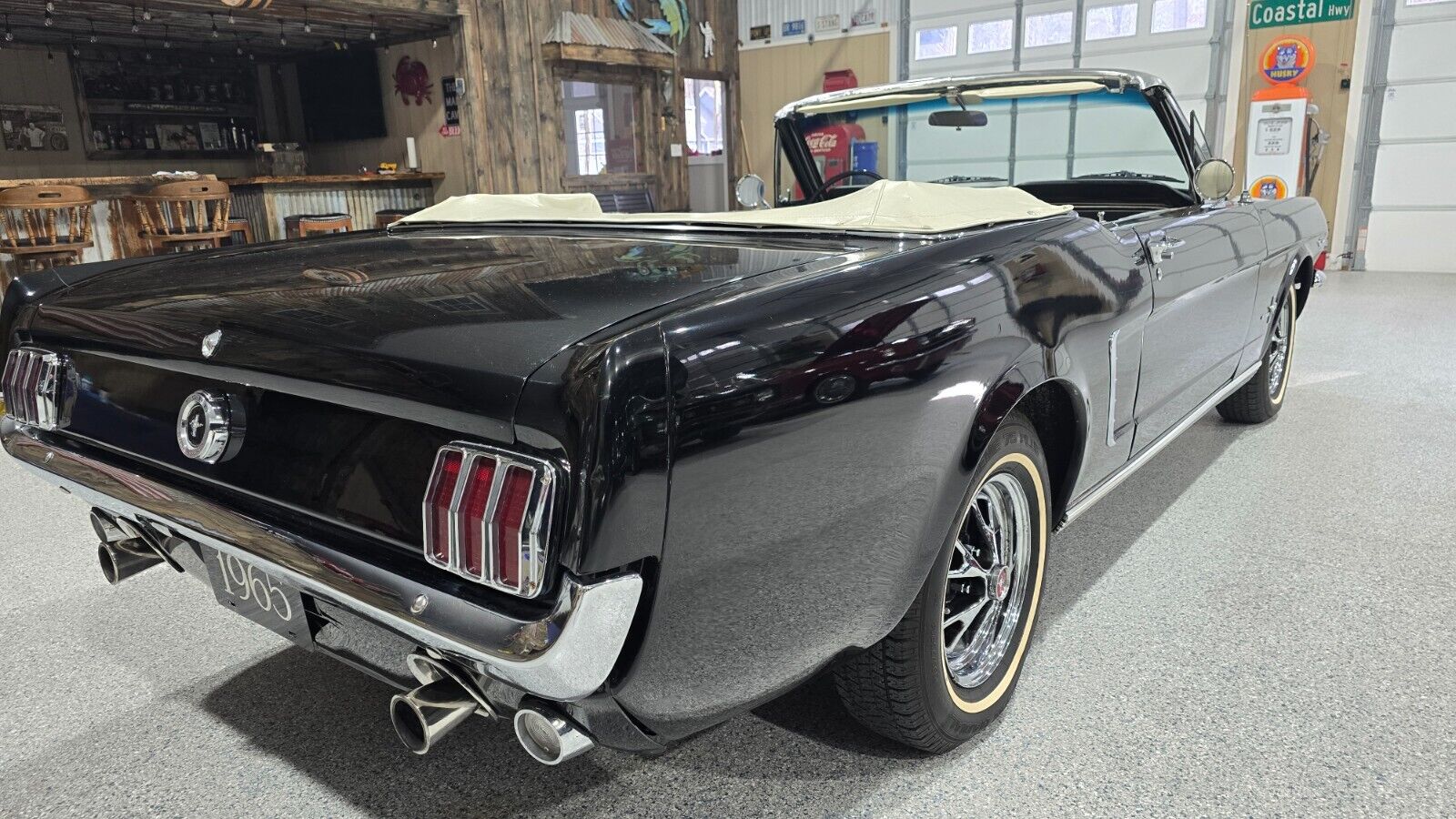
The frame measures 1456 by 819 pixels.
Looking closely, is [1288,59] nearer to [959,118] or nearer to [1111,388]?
[959,118]

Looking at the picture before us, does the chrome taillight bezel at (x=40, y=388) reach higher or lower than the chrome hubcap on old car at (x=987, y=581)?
higher

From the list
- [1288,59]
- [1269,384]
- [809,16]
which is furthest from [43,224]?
[1288,59]

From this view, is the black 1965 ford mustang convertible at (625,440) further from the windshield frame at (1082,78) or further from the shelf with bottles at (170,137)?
the shelf with bottles at (170,137)

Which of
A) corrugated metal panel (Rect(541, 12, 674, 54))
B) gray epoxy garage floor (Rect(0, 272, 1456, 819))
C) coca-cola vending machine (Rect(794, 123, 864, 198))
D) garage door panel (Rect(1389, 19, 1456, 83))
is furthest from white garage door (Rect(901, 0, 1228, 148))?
gray epoxy garage floor (Rect(0, 272, 1456, 819))

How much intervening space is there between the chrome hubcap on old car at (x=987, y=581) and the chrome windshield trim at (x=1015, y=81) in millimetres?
1407

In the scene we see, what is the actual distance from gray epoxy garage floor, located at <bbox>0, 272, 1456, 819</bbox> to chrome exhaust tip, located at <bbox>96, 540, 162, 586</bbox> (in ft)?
1.14

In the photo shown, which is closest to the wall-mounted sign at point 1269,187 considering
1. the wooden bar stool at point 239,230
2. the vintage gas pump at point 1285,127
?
the vintage gas pump at point 1285,127

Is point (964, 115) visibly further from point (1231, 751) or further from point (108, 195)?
point (108, 195)

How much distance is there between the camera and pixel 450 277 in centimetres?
149

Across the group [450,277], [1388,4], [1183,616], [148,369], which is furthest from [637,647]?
[1388,4]

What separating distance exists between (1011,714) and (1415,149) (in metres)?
9.66

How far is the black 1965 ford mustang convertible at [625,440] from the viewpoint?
1040 millimetres

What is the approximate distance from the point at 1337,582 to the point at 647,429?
213 cm

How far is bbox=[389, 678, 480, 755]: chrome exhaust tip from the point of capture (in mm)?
1163
